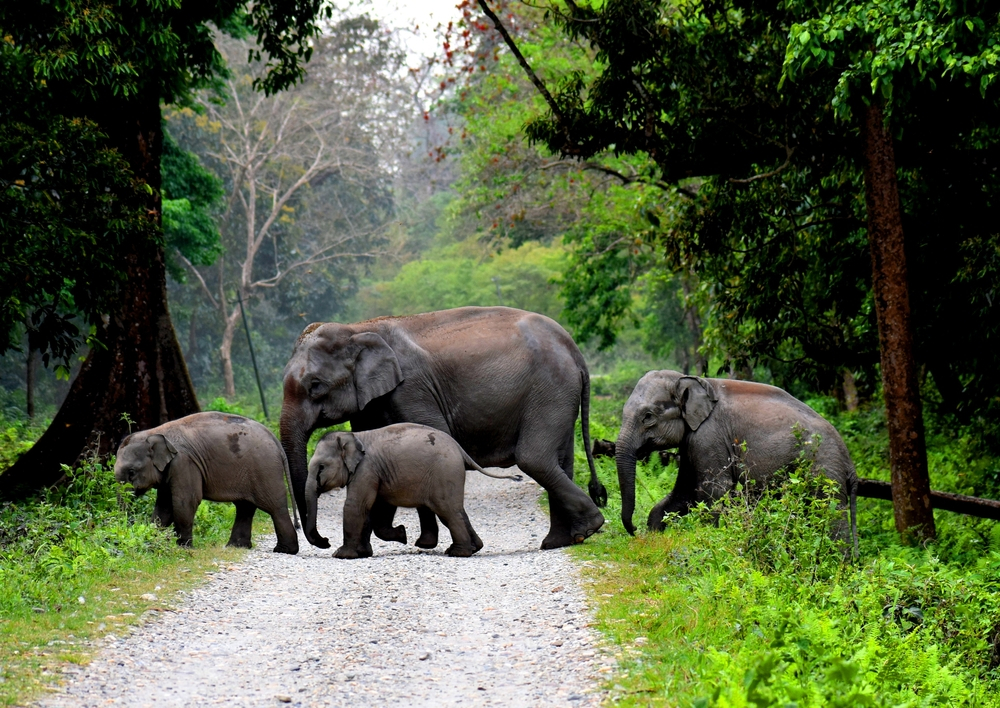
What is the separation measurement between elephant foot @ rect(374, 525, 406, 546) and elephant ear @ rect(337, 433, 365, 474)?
1193 mm

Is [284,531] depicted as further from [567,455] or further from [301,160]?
[301,160]

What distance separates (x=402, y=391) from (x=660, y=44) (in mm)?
5207

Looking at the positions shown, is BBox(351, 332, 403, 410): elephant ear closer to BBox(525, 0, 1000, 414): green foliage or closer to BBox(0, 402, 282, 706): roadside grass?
BBox(0, 402, 282, 706): roadside grass

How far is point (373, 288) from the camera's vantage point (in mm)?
54125

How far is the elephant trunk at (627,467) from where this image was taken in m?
10.3

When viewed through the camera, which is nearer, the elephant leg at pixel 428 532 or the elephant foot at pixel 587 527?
the elephant foot at pixel 587 527

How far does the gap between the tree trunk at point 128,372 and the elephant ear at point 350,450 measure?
5.40 metres

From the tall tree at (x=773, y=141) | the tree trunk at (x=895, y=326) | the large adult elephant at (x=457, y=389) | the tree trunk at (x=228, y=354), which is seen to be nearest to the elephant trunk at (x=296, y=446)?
the large adult elephant at (x=457, y=389)

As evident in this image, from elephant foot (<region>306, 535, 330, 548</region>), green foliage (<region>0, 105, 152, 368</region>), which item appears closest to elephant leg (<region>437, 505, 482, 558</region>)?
elephant foot (<region>306, 535, 330, 548</region>)

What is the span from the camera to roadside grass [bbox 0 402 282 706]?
624 cm

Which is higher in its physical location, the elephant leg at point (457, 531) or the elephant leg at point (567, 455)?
the elephant leg at point (567, 455)

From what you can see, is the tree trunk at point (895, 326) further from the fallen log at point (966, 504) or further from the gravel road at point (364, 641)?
the gravel road at point (364, 641)

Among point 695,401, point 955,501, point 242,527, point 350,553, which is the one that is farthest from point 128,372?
point 955,501

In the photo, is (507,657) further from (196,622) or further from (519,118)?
(519,118)
